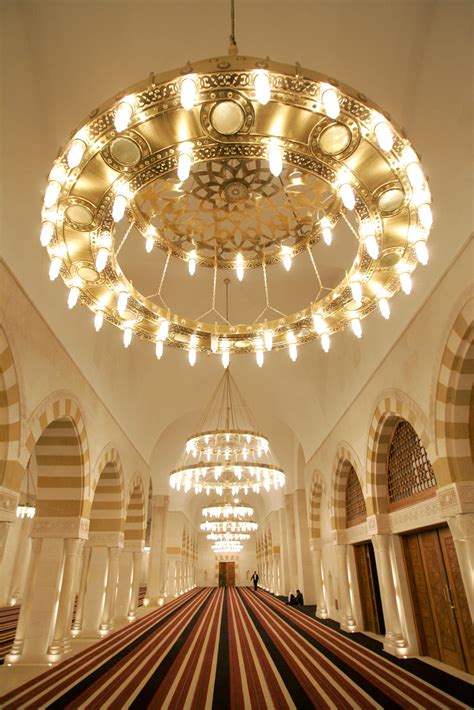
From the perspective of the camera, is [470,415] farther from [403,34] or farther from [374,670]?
[403,34]

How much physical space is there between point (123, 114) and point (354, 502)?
788 centimetres

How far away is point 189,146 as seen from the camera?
254 cm

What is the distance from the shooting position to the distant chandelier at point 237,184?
2.24 meters

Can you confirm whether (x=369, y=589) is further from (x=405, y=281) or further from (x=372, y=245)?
(x=372, y=245)

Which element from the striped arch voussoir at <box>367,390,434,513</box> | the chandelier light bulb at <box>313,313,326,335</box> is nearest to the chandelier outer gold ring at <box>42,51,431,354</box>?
the chandelier light bulb at <box>313,313,326,335</box>

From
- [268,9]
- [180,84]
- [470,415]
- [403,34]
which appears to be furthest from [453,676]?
[268,9]

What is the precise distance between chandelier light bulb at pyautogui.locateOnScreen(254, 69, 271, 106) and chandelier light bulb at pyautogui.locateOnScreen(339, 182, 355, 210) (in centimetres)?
78

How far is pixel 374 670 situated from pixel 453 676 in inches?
32.7

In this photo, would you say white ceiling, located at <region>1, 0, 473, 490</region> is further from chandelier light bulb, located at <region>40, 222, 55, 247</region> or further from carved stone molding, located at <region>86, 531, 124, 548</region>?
carved stone molding, located at <region>86, 531, 124, 548</region>

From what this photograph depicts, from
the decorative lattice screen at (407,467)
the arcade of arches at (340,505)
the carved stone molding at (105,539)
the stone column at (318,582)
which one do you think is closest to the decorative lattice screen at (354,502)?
the arcade of arches at (340,505)

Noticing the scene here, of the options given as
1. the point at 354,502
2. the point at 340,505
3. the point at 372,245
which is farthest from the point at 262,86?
the point at 340,505

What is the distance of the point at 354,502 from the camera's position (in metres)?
8.24

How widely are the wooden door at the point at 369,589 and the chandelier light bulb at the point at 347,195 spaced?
7004mm

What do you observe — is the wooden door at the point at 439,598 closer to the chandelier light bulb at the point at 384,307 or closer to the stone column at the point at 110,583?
the chandelier light bulb at the point at 384,307
